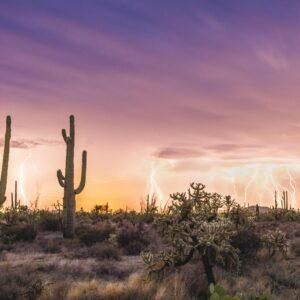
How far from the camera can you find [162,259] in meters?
10.7

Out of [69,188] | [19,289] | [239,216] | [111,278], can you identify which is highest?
[69,188]

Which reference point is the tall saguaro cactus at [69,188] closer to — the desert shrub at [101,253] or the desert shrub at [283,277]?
the desert shrub at [101,253]

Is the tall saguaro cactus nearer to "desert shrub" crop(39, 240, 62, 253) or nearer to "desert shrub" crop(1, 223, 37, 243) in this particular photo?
"desert shrub" crop(1, 223, 37, 243)

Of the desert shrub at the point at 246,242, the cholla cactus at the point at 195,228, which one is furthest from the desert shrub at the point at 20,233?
the cholla cactus at the point at 195,228

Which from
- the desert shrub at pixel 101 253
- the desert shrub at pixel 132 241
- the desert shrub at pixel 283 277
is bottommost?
the desert shrub at pixel 283 277

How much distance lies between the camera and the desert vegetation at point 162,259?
9.56 meters

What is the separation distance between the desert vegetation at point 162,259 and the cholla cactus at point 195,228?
0.07 feet

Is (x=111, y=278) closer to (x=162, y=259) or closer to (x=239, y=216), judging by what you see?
(x=162, y=259)

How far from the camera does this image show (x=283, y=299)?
963 cm

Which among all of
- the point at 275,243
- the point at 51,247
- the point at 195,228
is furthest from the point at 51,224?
the point at 195,228

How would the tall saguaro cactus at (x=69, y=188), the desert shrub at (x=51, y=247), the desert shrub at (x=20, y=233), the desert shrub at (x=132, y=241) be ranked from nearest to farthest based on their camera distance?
1. the desert shrub at (x=132, y=241)
2. the desert shrub at (x=51, y=247)
3. the desert shrub at (x=20, y=233)
4. the tall saguaro cactus at (x=69, y=188)

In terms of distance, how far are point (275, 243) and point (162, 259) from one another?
6152 millimetres

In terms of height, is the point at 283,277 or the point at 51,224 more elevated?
the point at 51,224

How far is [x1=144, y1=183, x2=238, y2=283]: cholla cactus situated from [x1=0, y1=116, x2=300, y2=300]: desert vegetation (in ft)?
0.07
